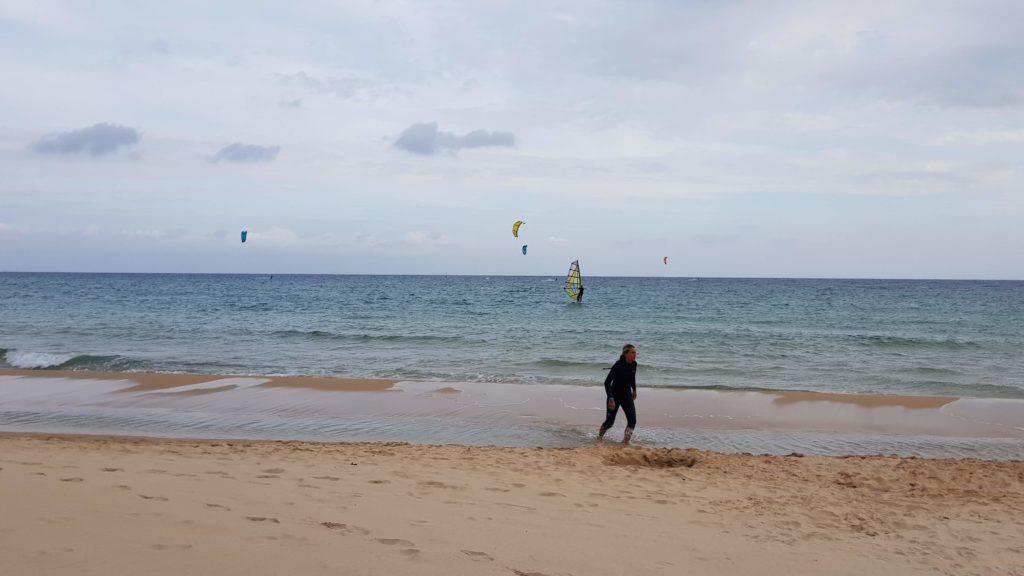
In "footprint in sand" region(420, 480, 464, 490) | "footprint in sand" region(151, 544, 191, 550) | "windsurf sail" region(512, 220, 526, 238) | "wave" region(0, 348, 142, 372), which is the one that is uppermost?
"windsurf sail" region(512, 220, 526, 238)

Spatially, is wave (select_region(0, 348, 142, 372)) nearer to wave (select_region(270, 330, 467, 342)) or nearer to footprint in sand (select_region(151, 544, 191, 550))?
wave (select_region(270, 330, 467, 342))

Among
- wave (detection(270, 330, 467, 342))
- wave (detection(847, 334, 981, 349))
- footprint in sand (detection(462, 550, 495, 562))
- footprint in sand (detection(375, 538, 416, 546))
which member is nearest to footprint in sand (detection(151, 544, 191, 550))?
footprint in sand (detection(375, 538, 416, 546))

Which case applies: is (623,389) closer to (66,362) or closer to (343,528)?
(343,528)

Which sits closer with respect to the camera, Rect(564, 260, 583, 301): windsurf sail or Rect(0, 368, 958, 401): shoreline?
Rect(0, 368, 958, 401): shoreline

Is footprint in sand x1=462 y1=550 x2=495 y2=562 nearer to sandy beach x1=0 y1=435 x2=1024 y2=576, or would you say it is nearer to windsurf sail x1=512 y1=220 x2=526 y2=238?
sandy beach x1=0 y1=435 x2=1024 y2=576

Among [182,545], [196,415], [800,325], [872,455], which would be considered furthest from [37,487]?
[800,325]

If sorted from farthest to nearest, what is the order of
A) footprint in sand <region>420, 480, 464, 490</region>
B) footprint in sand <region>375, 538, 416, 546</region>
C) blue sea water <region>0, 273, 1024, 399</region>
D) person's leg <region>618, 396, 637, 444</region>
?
blue sea water <region>0, 273, 1024, 399</region> < person's leg <region>618, 396, 637, 444</region> < footprint in sand <region>420, 480, 464, 490</region> < footprint in sand <region>375, 538, 416, 546</region>

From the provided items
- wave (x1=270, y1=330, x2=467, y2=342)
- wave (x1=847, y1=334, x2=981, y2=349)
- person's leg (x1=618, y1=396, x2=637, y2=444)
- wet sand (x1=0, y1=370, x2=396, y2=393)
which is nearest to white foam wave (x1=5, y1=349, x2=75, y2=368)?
wet sand (x1=0, y1=370, x2=396, y2=393)

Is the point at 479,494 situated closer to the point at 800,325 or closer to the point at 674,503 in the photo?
the point at 674,503

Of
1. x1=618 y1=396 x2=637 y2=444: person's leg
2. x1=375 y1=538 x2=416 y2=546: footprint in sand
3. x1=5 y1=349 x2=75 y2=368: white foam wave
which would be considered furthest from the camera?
x1=5 y1=349 x2=75 y2=368: white foam wave

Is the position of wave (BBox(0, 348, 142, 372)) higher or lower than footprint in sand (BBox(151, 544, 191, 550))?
lower

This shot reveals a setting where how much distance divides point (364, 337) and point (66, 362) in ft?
31.9

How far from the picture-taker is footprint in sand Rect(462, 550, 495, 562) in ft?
13.9

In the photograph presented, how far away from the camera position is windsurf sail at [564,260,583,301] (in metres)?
44.1
